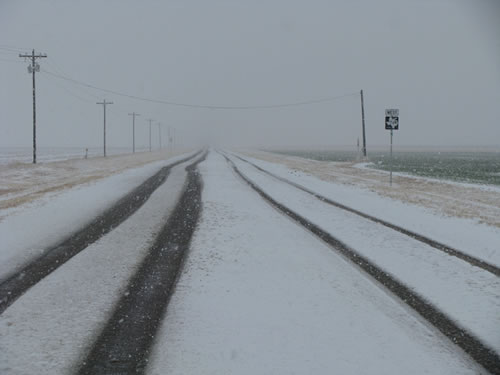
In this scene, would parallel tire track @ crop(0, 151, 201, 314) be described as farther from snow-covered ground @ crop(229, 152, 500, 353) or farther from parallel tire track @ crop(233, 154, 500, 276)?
parallel tire track @ crop(233, 154, 500, 276)

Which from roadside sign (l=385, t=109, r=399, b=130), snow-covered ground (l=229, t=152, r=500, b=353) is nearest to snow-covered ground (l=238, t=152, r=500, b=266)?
snow-covered ground (l=229, t=152, r=500, b=353)

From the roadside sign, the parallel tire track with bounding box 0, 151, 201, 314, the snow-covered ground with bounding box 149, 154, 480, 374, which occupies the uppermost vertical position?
the roadside sign

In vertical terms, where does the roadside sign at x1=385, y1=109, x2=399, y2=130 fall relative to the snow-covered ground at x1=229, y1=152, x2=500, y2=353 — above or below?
above

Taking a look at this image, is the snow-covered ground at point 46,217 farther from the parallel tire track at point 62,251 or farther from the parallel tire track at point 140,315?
the parallel tire track at point 140,315

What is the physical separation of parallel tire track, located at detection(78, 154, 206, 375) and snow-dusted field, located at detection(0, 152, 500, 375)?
0.44ft

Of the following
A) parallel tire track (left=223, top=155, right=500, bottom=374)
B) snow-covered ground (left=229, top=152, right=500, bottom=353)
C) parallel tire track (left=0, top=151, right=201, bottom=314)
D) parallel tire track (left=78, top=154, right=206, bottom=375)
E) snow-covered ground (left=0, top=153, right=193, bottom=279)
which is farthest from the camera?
snow-covered ground (left=0, top=153, right=193, bottom=279)

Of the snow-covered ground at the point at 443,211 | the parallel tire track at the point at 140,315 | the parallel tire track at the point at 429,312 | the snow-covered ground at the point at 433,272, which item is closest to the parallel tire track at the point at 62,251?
the parallel tire track at the point at 140,315

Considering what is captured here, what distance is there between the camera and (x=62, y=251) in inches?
288

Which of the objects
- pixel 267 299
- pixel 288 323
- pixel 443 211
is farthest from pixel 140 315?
pixel 443 211

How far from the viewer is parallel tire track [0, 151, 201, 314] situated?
538 cm

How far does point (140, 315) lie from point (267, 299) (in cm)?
160

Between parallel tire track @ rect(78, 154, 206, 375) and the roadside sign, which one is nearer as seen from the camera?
parallel tire track @ rect(78, 154, 206, 375)

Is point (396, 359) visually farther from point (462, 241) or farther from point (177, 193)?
point (177, 193)

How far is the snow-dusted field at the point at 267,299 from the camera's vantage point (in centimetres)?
366
